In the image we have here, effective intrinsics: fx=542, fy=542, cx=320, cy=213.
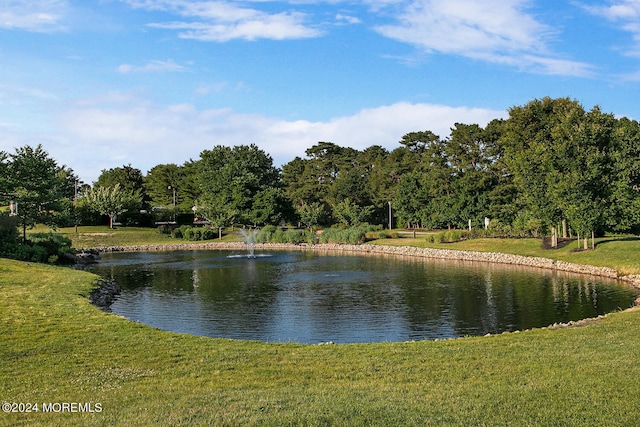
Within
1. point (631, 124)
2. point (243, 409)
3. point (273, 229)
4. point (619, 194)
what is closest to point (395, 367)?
point (243, 409)

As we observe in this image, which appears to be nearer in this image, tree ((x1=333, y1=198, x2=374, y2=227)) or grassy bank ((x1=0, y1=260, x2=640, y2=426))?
grassy bank ((x1=0, y1=260, x2=640, y2=426))

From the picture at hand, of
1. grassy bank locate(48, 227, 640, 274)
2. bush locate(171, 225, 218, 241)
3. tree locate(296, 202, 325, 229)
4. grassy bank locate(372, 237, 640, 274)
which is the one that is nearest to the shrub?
grassy bank locate(48, 227, 640, 274)

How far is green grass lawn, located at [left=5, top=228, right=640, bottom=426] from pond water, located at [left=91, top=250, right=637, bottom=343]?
4.92 m

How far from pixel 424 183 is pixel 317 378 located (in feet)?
228

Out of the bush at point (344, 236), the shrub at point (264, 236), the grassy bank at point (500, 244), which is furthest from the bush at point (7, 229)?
the bush at point (344, 236)

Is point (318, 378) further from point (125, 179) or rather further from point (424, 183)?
point (125, 179)

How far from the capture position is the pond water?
2106 cm

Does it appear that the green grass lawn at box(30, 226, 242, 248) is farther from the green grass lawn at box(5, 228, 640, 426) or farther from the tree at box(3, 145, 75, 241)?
the green grass lawn at box(5, 228, 640, 426)

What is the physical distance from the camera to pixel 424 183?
258 feet

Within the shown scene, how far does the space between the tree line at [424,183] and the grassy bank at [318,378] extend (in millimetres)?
28085

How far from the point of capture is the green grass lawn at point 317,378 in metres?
8.19

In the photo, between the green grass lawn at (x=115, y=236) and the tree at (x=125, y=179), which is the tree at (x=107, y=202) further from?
the tree at (x=125, y=179)

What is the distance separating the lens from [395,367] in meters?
11.9

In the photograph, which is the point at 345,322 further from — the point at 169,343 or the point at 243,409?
the point at 243,409
